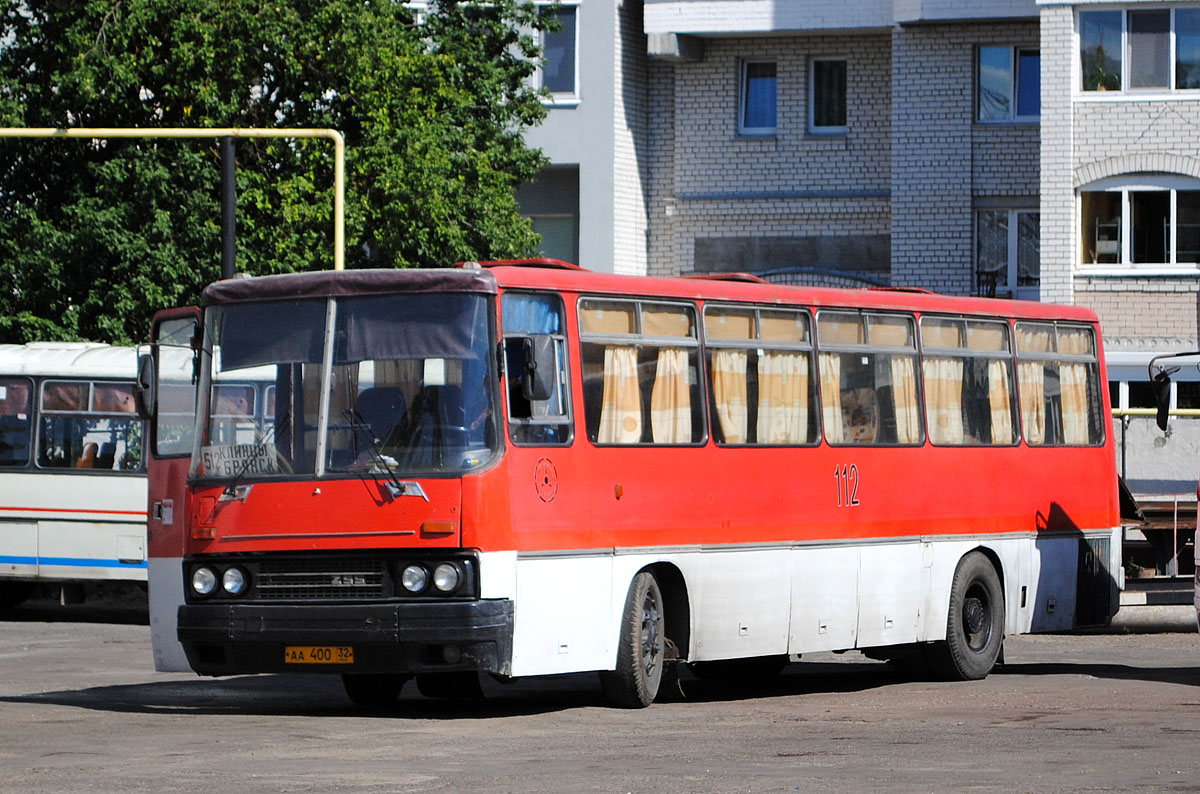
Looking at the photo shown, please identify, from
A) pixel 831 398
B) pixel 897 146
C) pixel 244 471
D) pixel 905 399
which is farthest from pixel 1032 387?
pixel 897 146

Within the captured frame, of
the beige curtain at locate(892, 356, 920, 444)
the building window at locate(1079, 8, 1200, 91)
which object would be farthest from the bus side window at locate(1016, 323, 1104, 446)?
the building window at locate(1079, 8, 1200, 91)

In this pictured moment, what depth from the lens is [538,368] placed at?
1378 centimetres

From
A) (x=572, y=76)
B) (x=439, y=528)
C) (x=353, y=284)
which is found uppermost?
A: (x=572, y=76)

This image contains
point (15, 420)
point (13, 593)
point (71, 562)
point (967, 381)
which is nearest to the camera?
point (967, 381)

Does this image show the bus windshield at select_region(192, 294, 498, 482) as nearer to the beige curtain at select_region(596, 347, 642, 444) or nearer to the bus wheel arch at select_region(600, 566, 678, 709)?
the beige curtain at select_region(596, 347, 642, 444)

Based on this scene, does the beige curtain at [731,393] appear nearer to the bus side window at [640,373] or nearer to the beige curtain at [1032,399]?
the bus side window at [640,373]

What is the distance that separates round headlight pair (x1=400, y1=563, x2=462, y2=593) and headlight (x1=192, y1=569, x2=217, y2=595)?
4.21ft

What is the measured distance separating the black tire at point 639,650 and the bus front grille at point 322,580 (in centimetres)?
166

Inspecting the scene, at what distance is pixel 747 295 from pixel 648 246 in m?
27.5

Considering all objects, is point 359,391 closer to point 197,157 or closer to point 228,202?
point 228,202

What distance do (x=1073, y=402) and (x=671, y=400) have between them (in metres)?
5.66

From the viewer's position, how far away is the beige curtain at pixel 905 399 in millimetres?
17578

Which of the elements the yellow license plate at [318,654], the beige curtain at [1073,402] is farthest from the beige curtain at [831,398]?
the yellow license plate at [318,654]

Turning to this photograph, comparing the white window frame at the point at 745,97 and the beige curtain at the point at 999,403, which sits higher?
the white window frame at the point at 745,97
